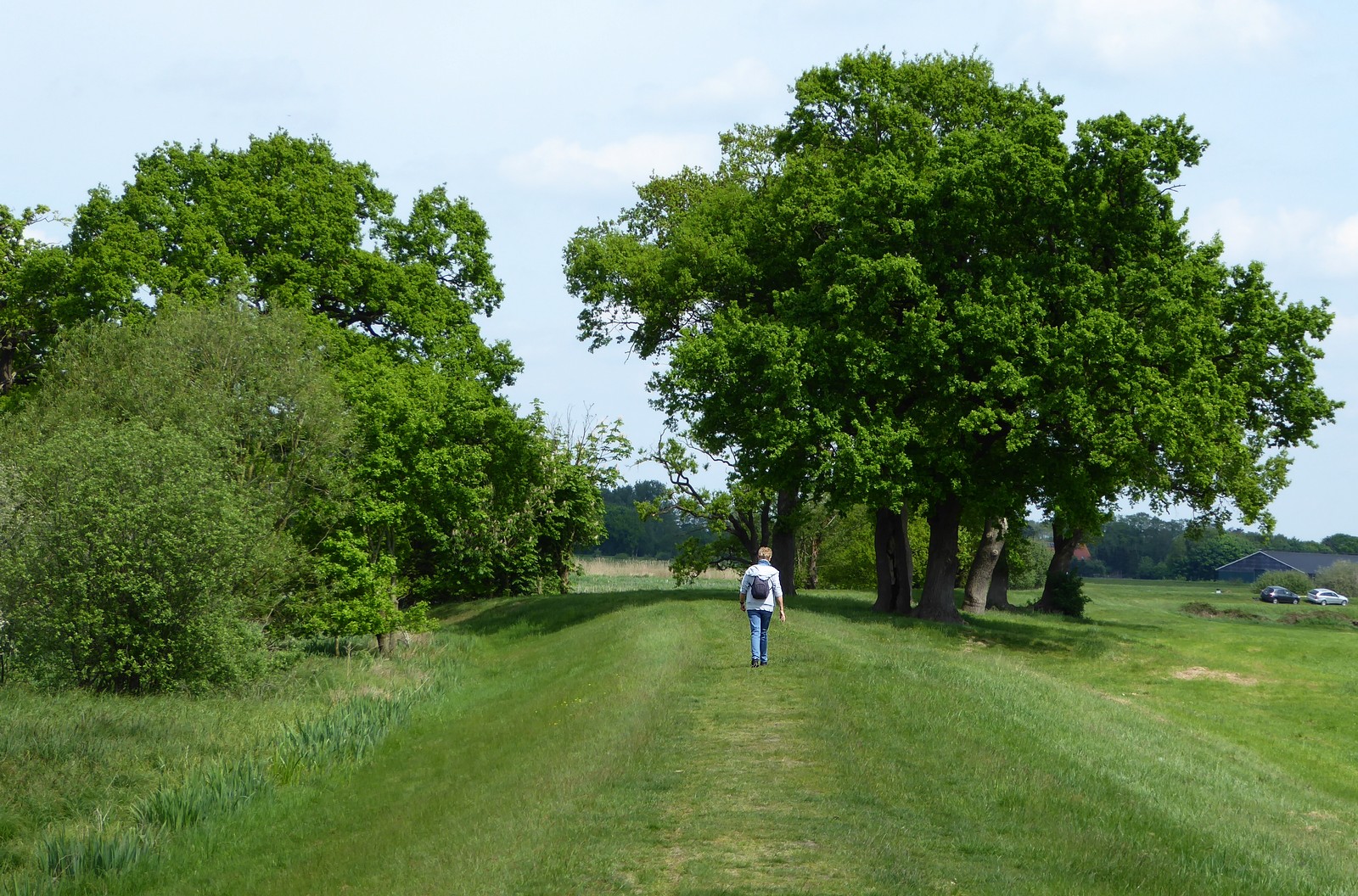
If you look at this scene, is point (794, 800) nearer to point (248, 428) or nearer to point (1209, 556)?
point (248, 428)

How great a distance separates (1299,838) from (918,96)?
3256cm

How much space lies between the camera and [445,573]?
49.9m

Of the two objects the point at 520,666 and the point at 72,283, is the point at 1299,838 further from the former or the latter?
the point at 72,283

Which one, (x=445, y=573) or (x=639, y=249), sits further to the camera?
(x=445, y=573)

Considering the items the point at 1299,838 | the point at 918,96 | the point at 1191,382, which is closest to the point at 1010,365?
the point at 1191,382

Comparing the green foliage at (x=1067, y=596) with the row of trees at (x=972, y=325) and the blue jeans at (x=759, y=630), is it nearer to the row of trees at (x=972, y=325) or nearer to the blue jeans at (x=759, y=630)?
the row of trees at (x=972, y=325)

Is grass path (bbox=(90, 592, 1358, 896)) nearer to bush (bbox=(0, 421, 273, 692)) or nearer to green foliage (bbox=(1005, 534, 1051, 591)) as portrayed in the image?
bush (bbox=(0, 421, 273, 692))

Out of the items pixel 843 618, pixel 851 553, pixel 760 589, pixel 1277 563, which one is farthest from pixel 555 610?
pixel 1277 563

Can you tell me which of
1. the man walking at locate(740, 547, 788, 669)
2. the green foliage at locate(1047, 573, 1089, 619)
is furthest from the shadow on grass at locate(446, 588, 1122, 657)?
the man walking at locate(740, 547, 788, 669)

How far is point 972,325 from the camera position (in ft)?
110

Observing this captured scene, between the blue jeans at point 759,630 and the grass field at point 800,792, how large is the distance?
0.45 meters

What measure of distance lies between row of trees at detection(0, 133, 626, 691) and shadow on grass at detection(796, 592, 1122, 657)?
13.1 metres

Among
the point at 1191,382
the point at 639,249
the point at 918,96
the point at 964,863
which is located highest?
the point at 918,96

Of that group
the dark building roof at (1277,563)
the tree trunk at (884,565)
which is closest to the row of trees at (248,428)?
the tree trunk at (884,565)
